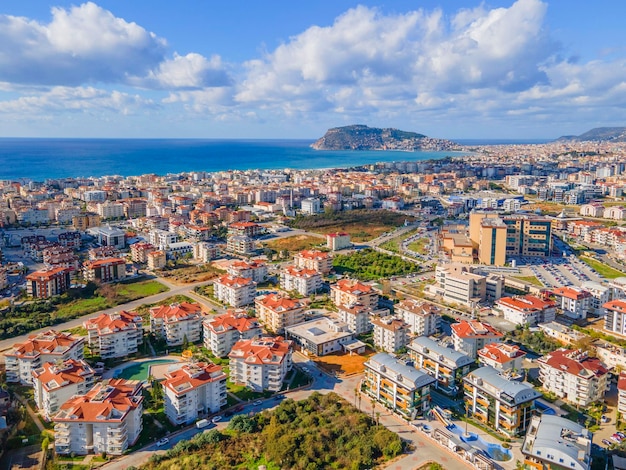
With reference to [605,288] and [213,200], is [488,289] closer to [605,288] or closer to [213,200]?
[605,288]

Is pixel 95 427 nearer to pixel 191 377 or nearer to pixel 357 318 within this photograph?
pixel 191 377

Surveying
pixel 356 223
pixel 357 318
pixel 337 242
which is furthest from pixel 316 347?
pixel 356 223

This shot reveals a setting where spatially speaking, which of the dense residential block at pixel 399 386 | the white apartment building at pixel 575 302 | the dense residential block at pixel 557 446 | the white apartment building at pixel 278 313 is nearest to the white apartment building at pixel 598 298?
the white apartment building at pixel 575 302

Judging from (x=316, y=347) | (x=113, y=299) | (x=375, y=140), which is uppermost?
(x=375, y=140)

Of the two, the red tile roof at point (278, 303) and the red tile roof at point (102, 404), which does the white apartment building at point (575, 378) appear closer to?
the red tile roof at point (278, 303)

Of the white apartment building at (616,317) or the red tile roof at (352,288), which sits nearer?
the white apartment building at (616,317)

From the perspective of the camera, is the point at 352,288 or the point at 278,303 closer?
the point at 278,303

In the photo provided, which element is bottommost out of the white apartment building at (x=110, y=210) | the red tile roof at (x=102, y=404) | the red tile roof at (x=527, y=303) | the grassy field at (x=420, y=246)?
the red tile roof at (x=102, y=404)
